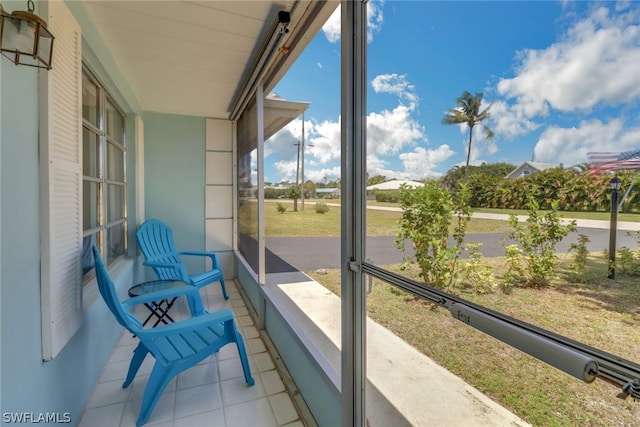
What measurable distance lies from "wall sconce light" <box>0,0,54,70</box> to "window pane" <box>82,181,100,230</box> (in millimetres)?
1043

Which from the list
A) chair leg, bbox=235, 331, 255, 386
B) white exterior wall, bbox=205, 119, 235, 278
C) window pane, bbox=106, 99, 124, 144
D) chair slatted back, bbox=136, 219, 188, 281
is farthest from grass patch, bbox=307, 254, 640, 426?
white exterior wall, bbox=205, 119, 235, 278

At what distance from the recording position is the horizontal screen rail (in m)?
0.49

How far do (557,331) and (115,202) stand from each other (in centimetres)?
349

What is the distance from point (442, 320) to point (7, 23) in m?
1.67

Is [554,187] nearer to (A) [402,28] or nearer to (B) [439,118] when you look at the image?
(B) [439,118]

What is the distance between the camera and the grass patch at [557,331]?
0.50 metres

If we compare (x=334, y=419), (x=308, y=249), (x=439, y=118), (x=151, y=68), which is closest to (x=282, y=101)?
(x=151, y=68)

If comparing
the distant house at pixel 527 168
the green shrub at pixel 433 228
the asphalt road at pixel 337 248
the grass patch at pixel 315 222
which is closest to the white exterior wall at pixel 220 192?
the grass patch at pixel 315 222

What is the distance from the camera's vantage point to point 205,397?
1.89 meters

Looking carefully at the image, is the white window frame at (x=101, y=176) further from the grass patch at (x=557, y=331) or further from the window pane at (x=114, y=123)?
the grass patch at (x=557, y=331)

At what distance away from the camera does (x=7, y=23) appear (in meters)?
0.97

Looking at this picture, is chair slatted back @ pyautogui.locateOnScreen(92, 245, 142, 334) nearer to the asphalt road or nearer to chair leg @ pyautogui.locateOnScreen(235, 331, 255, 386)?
chair leg @ pyautogui.locateOnScreen(235, 331, 255, 386)

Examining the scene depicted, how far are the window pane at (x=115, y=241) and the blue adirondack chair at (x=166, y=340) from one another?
0.94 m

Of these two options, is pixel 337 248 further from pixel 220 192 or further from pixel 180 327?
pixel 220 192
